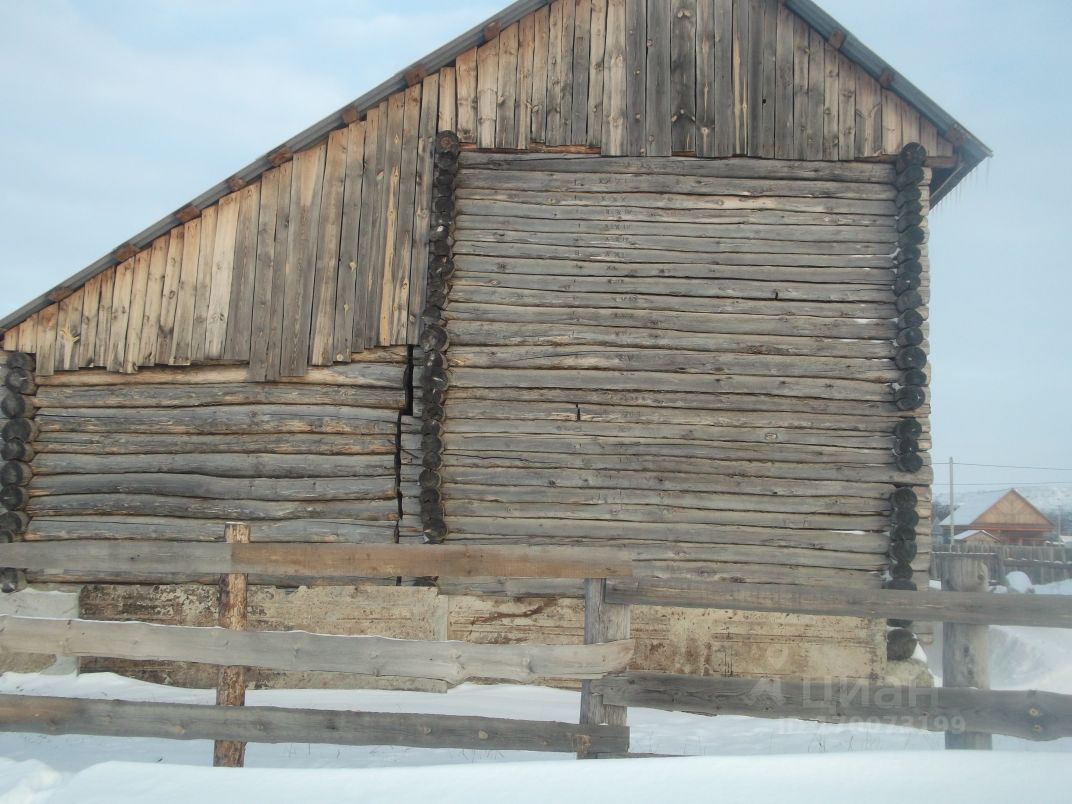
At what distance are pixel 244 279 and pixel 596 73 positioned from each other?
4.26m

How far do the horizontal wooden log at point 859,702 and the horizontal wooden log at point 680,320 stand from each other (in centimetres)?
462

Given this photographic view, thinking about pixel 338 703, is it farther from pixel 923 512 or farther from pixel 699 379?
pixel 923 512

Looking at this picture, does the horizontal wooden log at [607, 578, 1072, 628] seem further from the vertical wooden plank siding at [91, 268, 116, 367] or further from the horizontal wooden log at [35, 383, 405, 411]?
the vertical wooden plank siding at [91, 268, 116, 367]

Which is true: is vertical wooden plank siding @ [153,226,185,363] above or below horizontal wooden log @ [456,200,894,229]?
below

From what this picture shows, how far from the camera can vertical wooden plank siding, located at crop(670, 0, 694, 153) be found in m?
9.10

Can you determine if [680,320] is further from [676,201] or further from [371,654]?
[371,654]

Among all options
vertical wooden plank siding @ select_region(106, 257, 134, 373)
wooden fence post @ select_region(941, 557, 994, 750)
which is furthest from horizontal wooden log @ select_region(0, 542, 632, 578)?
vertical wooden plank siding @ select_region(106, 257, 134, 373)

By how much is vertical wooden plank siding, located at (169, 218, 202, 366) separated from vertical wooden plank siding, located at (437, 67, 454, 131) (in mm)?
2777

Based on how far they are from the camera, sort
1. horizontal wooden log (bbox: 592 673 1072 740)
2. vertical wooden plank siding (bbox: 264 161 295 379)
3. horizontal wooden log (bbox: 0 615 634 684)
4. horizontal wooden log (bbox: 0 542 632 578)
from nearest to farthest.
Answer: horizontal wooden log (bbox: 592 673 1072 740) < horizontal wooden log (bbox: 0 615 634 684) < horizontal wooden log (bbox: 0 542 632 578) < vertical wooden plank siding (bbox: 264 161 295 379)

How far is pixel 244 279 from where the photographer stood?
9.20 m

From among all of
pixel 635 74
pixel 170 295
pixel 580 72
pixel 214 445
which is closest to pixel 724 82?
pixel 635 74

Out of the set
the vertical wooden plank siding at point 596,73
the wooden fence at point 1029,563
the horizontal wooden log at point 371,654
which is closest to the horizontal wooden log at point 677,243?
the vertical wooden plank siding at point 596,73

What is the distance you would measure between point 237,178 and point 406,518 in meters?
3.94

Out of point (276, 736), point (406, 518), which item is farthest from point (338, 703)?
point (276, 736)
